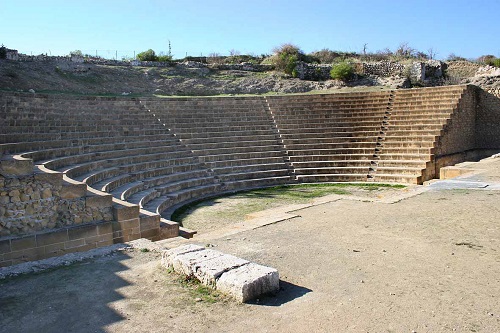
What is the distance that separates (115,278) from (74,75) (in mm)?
15964

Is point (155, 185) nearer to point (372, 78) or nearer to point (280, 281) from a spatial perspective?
point (280, 281)

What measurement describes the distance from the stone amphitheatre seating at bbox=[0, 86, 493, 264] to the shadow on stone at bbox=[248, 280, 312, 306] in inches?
200

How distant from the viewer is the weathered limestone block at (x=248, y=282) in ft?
12.9

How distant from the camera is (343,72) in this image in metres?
21.1

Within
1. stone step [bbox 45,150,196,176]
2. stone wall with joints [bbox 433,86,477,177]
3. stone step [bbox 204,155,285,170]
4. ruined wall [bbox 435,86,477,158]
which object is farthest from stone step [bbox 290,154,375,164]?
stone step [bbox 45,150,196,176]

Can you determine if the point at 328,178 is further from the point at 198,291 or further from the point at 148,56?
the point at 148,56

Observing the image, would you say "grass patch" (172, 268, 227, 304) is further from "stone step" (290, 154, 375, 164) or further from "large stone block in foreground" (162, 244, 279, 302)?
"stone step" (290, 154, 375, 164)

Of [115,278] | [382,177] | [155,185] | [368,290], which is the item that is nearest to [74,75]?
[155,185]

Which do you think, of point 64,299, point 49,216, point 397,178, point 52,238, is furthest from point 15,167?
point 397,178

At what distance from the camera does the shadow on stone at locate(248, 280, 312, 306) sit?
3958 millimetres

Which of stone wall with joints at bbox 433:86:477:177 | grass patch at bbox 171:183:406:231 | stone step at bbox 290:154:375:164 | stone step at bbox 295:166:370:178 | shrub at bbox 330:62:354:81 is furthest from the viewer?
shrub at bbox 330:62:354:81

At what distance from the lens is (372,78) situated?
2103 centimetres

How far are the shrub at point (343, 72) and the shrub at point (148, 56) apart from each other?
9689 mm

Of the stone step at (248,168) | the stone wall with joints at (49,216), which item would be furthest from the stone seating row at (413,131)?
the stone wall with joints at (49,216)
